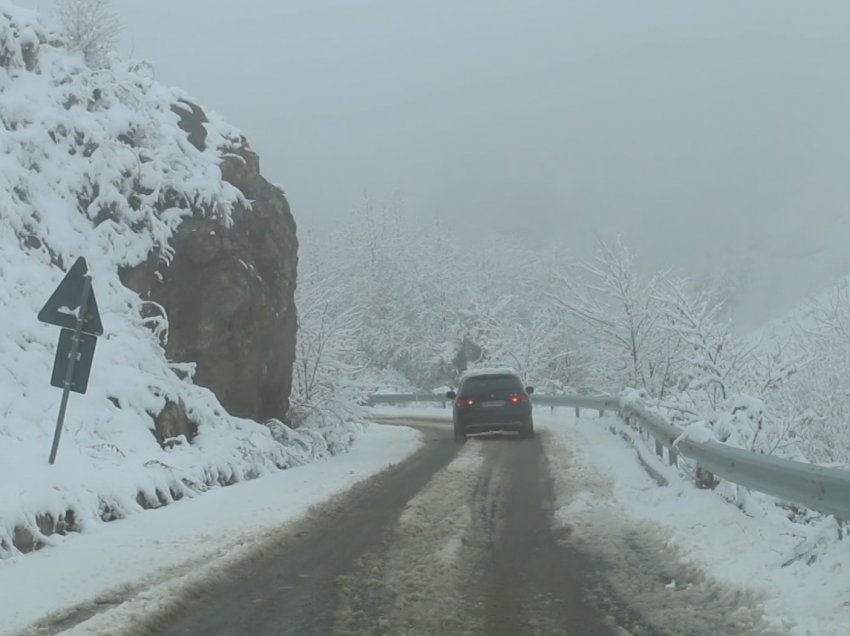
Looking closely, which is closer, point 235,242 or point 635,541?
point 635,541

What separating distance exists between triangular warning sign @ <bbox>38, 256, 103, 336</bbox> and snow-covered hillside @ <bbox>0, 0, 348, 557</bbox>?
1.33 metres

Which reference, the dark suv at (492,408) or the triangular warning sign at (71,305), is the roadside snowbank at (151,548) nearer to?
the triangular warning sign at (71,305)

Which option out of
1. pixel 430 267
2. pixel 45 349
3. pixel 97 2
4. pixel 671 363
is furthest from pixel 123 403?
pixel 430 267

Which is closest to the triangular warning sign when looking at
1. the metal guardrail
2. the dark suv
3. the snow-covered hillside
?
the snow-covered hillside

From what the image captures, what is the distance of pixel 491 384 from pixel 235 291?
740 cm

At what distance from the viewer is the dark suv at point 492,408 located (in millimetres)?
19500

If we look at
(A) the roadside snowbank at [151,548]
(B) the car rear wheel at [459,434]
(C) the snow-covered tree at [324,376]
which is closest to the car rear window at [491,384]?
(B) the car rear wheel at [459,434]

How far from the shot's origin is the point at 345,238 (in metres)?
65.9

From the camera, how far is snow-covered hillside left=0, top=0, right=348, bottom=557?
29.5 feet

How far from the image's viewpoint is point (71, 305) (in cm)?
919

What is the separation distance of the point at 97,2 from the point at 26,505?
40.6 ft

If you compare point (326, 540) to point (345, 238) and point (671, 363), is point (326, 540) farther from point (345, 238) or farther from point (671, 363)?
point (345, 238)

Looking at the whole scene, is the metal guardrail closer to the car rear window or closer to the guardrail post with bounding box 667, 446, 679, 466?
the guardrail post with bounding box 667, 446, 679, 466

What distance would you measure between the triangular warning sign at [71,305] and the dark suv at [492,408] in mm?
11419
